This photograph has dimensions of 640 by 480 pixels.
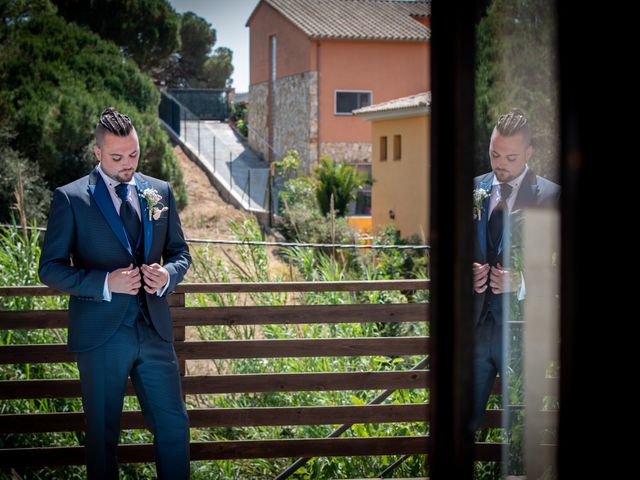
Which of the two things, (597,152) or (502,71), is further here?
(502,71)

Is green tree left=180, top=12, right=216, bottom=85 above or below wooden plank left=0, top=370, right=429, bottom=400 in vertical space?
above

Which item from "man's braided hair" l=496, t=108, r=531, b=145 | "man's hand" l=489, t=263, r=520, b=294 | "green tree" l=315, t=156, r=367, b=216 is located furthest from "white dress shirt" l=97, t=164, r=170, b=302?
"green tree" l=315, t=156, r=367, b=216

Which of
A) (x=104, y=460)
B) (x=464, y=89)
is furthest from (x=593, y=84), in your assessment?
(x=104, y=460)

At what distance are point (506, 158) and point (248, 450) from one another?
1997mm

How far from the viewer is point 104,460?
3467 mm

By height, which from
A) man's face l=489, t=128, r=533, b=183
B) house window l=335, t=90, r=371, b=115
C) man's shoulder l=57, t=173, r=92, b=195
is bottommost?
man's shoulder l=57, t=173, r=92, b=195

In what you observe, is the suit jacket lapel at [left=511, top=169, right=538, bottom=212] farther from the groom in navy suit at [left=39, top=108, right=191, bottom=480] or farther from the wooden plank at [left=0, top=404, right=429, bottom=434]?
the wooden plank at [left=0, top=404, right=429, bottom=434]

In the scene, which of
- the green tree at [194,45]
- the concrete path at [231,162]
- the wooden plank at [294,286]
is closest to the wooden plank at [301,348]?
the wooden plank at [294,286]

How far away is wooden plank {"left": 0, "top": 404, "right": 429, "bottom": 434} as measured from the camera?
4.46 m

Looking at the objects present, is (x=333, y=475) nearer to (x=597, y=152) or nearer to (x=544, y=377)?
(x=544, y=377)

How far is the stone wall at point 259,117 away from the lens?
35.5 metres

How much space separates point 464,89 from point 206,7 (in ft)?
136

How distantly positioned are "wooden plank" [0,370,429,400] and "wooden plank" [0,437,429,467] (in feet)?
0.85

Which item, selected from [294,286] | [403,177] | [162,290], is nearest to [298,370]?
[294,286]
